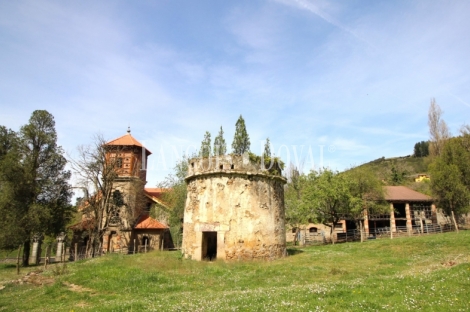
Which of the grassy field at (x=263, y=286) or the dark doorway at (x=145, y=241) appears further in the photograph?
the dark doorway at (x=145, y=241)

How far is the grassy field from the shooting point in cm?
708

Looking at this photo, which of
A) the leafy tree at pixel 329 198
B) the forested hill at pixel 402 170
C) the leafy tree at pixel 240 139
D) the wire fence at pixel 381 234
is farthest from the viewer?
the forested hill at pixel 402 170

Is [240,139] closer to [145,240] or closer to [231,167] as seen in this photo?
[145,240]

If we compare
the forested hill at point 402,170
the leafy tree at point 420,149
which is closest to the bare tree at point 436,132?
the forested hill at point 402,170

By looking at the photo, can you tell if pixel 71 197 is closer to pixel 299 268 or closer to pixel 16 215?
pixel 16 215

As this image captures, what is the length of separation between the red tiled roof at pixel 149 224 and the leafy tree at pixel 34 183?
6.57m

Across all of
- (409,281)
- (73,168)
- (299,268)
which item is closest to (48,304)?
(299,268)

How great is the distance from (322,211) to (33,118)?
2833 cm

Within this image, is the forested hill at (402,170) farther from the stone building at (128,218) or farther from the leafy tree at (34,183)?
the leafy tree at (34,183)

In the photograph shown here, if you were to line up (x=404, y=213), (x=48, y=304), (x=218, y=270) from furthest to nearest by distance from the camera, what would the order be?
1. (x=404, y=213)
2. (x=218, y=270)
3. (x=48, y=304)

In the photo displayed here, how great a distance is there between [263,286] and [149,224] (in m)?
23.4

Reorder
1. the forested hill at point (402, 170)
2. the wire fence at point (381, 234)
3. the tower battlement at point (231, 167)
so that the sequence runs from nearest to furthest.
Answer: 1. the tower battlement at point (231, 167)
2. the wire fence at point (381, 234)
3. the forested hill at point (402, 170)

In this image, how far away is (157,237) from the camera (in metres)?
31.1

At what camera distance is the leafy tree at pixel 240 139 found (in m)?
38.8
